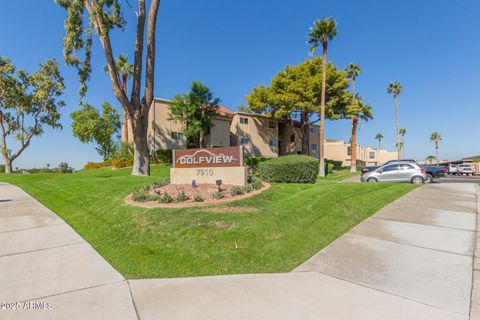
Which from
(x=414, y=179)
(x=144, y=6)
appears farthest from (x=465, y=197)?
(x=144, y=6)

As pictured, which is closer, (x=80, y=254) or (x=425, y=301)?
(x=425, y=301)

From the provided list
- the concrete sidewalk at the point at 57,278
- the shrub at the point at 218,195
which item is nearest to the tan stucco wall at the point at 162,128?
the shrub at the point at 218,195

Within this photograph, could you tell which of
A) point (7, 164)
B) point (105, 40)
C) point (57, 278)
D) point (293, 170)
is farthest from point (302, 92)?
point (7, 164)

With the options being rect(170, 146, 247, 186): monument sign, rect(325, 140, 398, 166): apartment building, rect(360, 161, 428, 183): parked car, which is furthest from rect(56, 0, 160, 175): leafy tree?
rect(325, 140, 398, 166): apartment building

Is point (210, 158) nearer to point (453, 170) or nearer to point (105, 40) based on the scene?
point (105, 40)

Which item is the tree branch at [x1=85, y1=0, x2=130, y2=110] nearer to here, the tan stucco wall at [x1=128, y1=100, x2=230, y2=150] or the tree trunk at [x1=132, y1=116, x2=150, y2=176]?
the tree trunk at [x1=132, y1=116, x2=150, y2=176]

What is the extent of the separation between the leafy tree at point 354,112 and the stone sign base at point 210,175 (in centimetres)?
2690

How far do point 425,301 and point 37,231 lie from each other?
8.24m

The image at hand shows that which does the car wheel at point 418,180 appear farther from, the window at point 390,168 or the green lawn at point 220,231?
the green lawn at point 220,231

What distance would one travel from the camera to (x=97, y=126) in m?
34.6

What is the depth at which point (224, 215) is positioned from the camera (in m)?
6.40

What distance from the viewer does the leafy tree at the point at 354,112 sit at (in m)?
31.6

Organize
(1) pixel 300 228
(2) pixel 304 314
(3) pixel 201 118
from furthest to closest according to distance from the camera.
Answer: (3) pixel 201 118, (1) pixel 300 228, (2) pixel 304 314

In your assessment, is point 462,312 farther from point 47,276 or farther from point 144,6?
point 144,6
